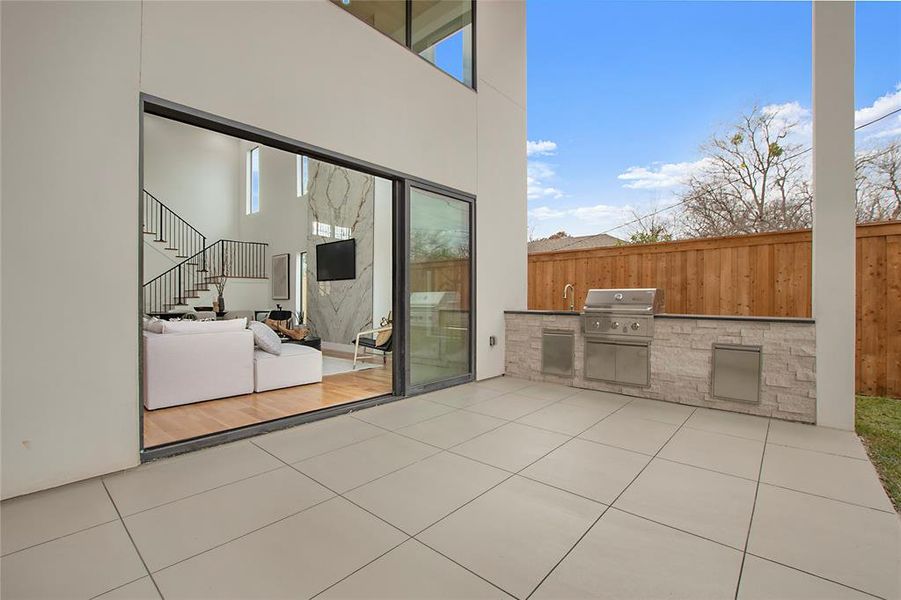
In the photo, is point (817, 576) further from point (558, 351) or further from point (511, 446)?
point (558, 351)

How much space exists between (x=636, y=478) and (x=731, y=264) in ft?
10.8

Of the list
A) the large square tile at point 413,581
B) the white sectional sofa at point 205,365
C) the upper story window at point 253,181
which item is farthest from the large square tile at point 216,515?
the upper story window at point 253,181

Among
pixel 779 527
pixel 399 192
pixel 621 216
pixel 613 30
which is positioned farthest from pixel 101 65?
pixel 613 30

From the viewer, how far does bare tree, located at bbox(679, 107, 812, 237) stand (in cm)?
536

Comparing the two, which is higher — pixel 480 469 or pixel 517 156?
pixel 517 156

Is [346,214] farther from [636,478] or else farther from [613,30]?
[636,478]

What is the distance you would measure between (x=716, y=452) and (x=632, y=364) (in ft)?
4.94

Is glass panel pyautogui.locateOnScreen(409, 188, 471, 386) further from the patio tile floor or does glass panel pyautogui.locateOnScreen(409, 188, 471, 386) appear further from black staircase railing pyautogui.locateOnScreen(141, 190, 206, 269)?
black staircase railing pyautogui.locateOnScreen(141, 190, 206, 269)

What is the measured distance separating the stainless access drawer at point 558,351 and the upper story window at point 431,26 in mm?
3227

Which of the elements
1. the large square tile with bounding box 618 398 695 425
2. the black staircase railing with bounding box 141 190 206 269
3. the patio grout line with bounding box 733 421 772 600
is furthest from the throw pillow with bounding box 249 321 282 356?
the black staircase railing with bounding box 141 190 206 269

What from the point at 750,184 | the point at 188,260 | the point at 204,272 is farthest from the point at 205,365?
the point at 188,260

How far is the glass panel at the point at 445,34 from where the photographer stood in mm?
4125

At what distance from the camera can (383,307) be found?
23.2 ft

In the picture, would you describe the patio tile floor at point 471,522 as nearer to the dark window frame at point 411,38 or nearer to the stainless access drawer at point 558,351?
the stainless access drawer at point 558,351
